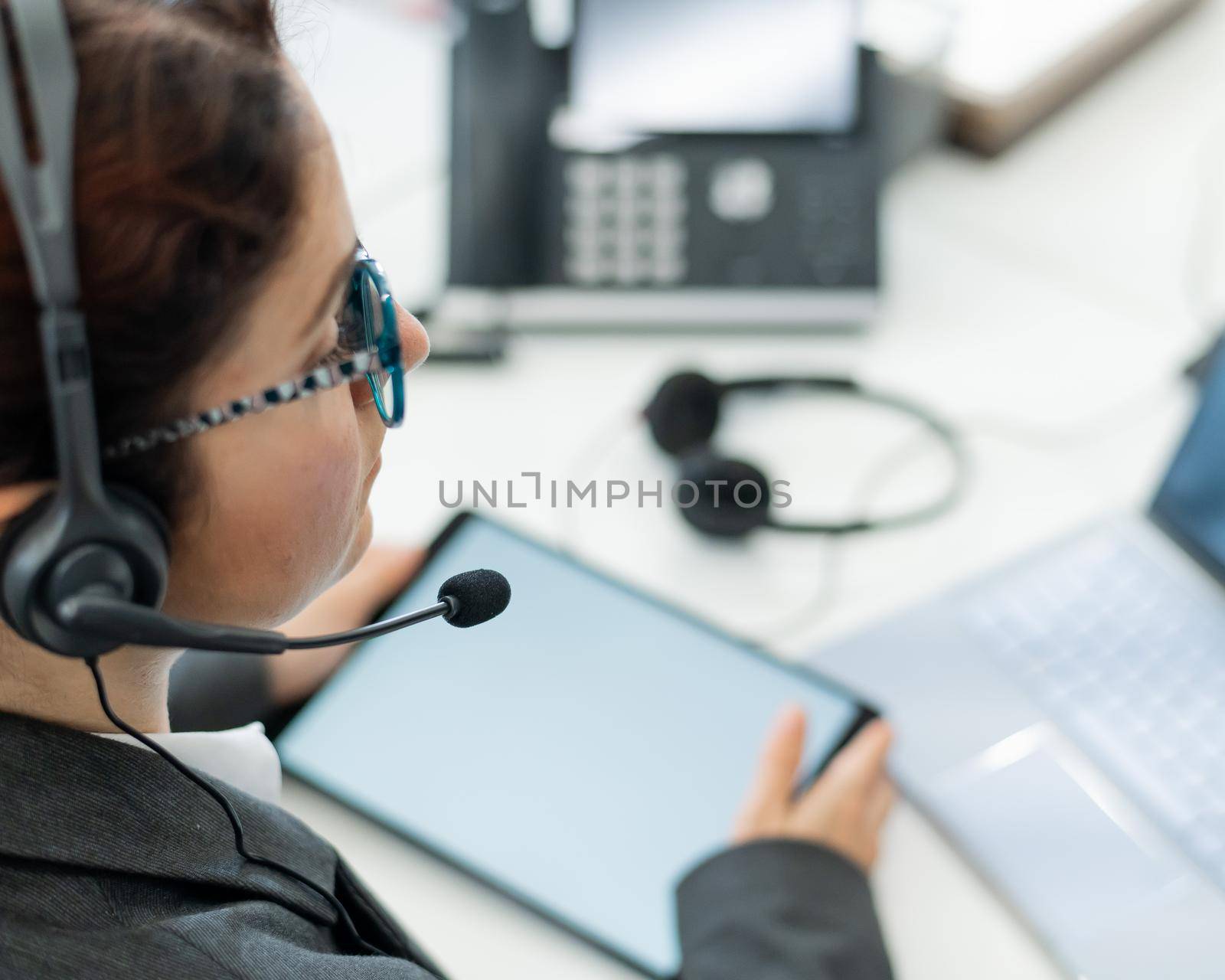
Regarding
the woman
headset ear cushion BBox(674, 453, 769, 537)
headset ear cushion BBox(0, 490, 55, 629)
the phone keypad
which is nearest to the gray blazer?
the woman

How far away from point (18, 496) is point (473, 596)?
0.51ft

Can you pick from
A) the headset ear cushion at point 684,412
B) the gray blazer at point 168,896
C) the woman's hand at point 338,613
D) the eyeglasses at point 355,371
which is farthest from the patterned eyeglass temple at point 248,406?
the headset ear cushion at point 684,412

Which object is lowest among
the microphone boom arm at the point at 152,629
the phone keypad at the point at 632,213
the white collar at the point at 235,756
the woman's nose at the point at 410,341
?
the white collar at the point at 235,756

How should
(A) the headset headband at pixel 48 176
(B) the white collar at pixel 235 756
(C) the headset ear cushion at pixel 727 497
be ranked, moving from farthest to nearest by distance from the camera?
(C) the headset ear cushion at pixel 727 497 < (B) the white collar at pixel 235 756 < (A) the headset headband at pixel 48 176

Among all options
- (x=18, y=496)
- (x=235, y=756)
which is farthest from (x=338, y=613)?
(x=18, y=496)

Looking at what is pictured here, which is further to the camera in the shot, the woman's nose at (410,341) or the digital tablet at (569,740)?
the digital tablet at (569,740)

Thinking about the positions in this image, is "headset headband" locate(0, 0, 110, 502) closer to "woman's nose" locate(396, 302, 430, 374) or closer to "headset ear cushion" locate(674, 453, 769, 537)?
"woman's nose" locate(396, 302, 430, 374)

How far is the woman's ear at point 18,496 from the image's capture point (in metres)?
0.33

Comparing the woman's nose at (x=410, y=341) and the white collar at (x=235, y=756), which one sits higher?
the woman's nose at (x=410, y=341)

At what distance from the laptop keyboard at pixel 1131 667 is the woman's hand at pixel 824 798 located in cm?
13

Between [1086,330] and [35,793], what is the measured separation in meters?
0.81

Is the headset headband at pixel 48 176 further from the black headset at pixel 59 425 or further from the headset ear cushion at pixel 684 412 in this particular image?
the headset ear cushion at pixel 684 412

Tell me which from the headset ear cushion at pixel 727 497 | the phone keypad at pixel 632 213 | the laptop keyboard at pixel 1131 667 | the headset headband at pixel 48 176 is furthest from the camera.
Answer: the phone keypad at pixel 632 213

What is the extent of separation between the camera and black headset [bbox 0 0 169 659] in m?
0.29
